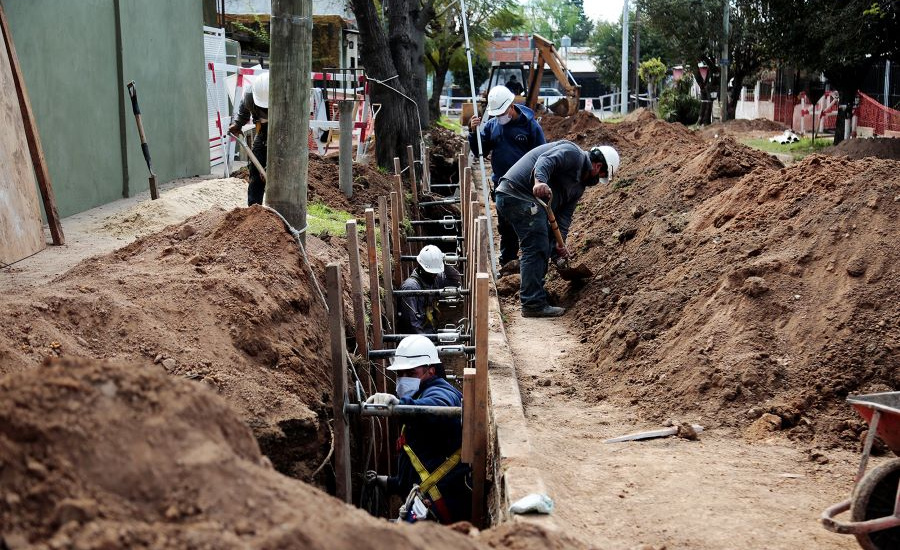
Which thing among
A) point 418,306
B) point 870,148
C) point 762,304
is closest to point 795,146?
point 870,148

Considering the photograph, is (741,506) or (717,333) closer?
(741,506)

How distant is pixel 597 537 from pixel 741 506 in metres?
0.80

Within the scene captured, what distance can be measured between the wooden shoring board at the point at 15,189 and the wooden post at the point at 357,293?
3087 millimetres

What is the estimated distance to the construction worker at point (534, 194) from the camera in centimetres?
917

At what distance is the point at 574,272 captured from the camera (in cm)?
984

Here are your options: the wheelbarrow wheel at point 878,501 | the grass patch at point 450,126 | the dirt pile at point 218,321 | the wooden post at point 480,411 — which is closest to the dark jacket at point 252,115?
the dirt pile at point 218,321

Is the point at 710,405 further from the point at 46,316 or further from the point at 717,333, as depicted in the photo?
the point at 46,316

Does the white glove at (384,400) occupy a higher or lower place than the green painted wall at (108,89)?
lower

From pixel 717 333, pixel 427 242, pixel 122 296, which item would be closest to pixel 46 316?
pixel 122 296

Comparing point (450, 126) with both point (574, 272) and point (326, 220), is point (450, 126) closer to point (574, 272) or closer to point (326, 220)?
point (326, 220)

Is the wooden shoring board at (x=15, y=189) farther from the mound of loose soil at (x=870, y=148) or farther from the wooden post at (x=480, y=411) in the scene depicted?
the mound of loose soil at (x=870, y=148)

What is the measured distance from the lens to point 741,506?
4680 mm

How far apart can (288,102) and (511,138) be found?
4487mm

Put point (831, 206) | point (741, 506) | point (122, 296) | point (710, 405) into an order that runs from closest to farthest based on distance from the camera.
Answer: point (741, 506), point (122, 296), point (710, 405), point (831, 206)
